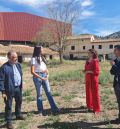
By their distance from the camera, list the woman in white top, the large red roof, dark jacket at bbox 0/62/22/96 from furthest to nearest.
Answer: the large red roof, the woman in white top, dark jacket at bbox 0/62/22/96

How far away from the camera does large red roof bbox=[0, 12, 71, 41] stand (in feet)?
213

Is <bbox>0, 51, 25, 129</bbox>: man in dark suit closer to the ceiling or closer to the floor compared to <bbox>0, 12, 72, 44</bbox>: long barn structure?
closer to the floor

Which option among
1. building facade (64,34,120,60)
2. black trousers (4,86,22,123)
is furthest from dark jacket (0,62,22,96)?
building facade (64,34,120,60)

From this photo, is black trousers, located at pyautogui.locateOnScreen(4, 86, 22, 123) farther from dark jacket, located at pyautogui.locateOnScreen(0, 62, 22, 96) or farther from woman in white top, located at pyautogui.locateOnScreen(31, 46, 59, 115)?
woman in white top, located at pyautogui.locateOnScreen(31, 46, 59, 115)

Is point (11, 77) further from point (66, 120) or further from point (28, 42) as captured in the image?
point (28, 42)

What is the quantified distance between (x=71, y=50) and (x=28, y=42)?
13.7 metres

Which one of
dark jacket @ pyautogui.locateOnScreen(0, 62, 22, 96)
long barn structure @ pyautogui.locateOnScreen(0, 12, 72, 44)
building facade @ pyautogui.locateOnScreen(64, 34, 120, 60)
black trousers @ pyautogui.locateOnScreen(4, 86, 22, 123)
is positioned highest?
long barn structure @ pyautogui.locateOnScreen(0, 12, 72, 44)

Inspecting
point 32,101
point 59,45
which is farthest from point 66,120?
point 59,45

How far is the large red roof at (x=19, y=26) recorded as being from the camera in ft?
213

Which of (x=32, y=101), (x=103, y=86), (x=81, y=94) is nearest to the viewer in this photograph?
(x=32, y=101)

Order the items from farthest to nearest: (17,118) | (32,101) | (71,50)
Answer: (71,50)
(32,101)
(17,118)

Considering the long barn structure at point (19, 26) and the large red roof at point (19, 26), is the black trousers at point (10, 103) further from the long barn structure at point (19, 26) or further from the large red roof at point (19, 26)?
the large red roof at point (19, 26)

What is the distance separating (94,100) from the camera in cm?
825

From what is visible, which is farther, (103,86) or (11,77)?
(103,86)
